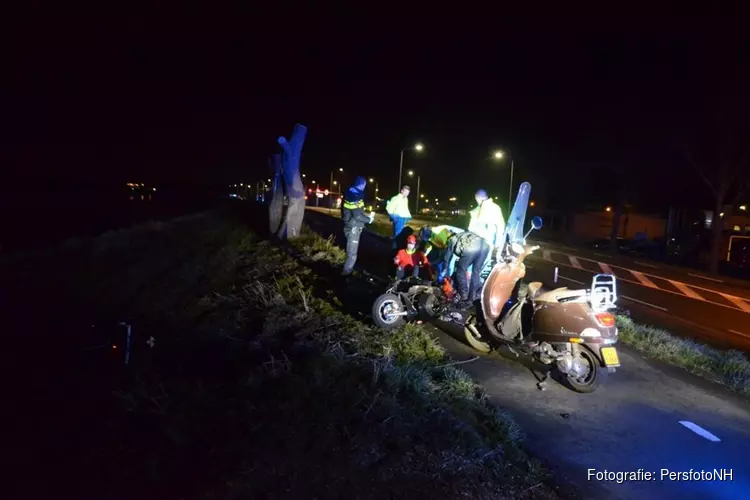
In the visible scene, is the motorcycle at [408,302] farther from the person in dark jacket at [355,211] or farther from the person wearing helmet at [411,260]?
the person in dark jacket at [355,211]

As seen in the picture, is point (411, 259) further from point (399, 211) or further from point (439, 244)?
point (399, 211)

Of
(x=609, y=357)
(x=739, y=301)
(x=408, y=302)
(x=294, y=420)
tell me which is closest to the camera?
(x=294, y=420)

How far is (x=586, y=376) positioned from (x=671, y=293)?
55.1ft

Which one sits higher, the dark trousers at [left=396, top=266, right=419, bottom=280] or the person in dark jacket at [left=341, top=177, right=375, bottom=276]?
the person in dark jacket at [left=341, top=177, right=375, bottom=276]

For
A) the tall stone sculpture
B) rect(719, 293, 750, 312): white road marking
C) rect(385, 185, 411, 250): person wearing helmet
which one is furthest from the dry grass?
rect(719, 293, 750, 312): white road marking

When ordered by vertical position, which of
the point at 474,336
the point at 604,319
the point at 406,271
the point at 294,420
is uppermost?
the point at 406,271

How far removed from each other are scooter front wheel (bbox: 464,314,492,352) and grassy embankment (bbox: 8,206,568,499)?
31.0 inches

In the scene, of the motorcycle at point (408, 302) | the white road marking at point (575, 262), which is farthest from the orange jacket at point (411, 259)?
the white road marking at point (575, 262)

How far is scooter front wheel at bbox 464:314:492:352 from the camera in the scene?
823 centimetres

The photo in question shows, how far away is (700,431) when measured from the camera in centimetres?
618

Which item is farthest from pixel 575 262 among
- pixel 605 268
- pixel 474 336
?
pixel 474 336

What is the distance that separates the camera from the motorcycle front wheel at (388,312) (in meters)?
8.01

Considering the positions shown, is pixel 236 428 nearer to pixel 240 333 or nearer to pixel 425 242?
pixel 240 333

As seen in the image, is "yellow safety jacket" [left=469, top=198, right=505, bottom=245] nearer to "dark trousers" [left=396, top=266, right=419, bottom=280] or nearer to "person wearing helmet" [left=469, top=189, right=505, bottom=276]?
"person wearing helmet" [left=469, top=189, right=505, bottom=276]
